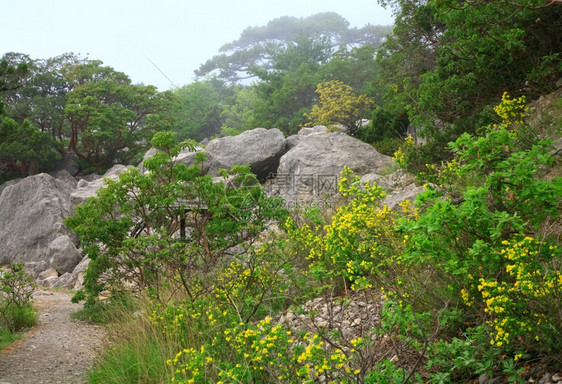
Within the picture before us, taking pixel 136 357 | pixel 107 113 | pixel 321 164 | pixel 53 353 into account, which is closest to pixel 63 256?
pixel 321 164

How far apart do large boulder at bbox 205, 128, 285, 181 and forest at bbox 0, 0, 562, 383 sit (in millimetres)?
2045

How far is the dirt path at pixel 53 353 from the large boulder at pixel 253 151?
8.08 m

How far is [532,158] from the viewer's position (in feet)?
7.98

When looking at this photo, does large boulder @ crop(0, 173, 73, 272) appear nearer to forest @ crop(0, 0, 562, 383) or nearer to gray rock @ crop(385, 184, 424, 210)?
forest @ crop(0, 0, 562, 383)

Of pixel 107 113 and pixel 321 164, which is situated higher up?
pixel 107 113

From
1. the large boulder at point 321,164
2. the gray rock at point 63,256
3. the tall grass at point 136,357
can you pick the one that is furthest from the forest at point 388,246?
the gray rock at point 63,256

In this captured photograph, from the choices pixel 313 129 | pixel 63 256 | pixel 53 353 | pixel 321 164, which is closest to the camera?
pixel 53 353

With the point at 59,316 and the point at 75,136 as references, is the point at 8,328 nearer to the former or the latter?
the point at 59,316

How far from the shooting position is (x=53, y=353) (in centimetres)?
517

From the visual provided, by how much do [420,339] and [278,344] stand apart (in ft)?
2.88

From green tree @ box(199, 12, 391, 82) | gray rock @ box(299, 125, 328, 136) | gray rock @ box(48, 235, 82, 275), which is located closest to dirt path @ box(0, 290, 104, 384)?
gray rock @ box(48, 235, 82, 275)

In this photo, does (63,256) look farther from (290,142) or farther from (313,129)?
(313,129)

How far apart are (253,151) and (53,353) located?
33.5ft

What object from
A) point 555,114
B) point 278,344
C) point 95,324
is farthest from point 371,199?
point 95,324
